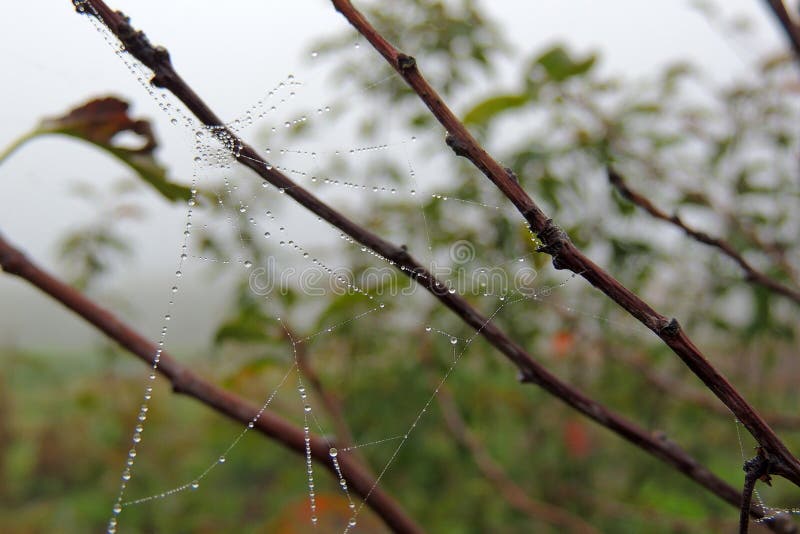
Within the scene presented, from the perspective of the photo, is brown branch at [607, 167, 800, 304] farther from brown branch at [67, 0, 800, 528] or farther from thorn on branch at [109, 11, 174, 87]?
thorn on branch at [109, 11, 174, 87]

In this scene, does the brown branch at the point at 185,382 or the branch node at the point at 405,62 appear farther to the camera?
the brown branch at the point at 185,382

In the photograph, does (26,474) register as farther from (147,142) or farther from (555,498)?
(147,142)

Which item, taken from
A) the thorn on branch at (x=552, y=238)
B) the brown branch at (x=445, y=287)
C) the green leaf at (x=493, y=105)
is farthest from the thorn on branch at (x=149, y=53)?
the green leaf at (x=493, y=105)

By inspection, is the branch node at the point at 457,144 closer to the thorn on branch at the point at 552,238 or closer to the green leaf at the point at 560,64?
the thorn on branch at the point at 552,238

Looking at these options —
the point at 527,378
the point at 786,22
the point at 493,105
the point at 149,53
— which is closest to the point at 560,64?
the point at 493,105

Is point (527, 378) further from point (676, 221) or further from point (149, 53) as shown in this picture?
point (149, 53)

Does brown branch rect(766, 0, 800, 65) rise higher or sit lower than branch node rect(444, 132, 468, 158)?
higher

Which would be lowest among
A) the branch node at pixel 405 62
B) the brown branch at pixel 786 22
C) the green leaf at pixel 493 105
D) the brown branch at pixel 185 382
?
the brown branch at pixel 185 382

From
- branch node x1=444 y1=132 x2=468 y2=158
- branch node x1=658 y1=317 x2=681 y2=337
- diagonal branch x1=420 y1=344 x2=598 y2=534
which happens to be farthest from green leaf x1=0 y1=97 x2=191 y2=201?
diagonal branch x1=420 y1=344 x2=598 y2=534

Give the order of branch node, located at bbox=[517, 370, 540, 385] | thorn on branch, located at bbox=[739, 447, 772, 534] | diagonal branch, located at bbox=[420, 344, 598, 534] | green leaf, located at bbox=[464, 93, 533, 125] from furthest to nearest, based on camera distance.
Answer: diagonal branch, located at bbox=[420, 344, 598, 534] → green leaf, located at bbox=[464, 93, 533, 125] → branch node, located at bbox=[517, 370, 540, 385] → thorn on branch, located at bbox=[739, 447, 772, 534]
